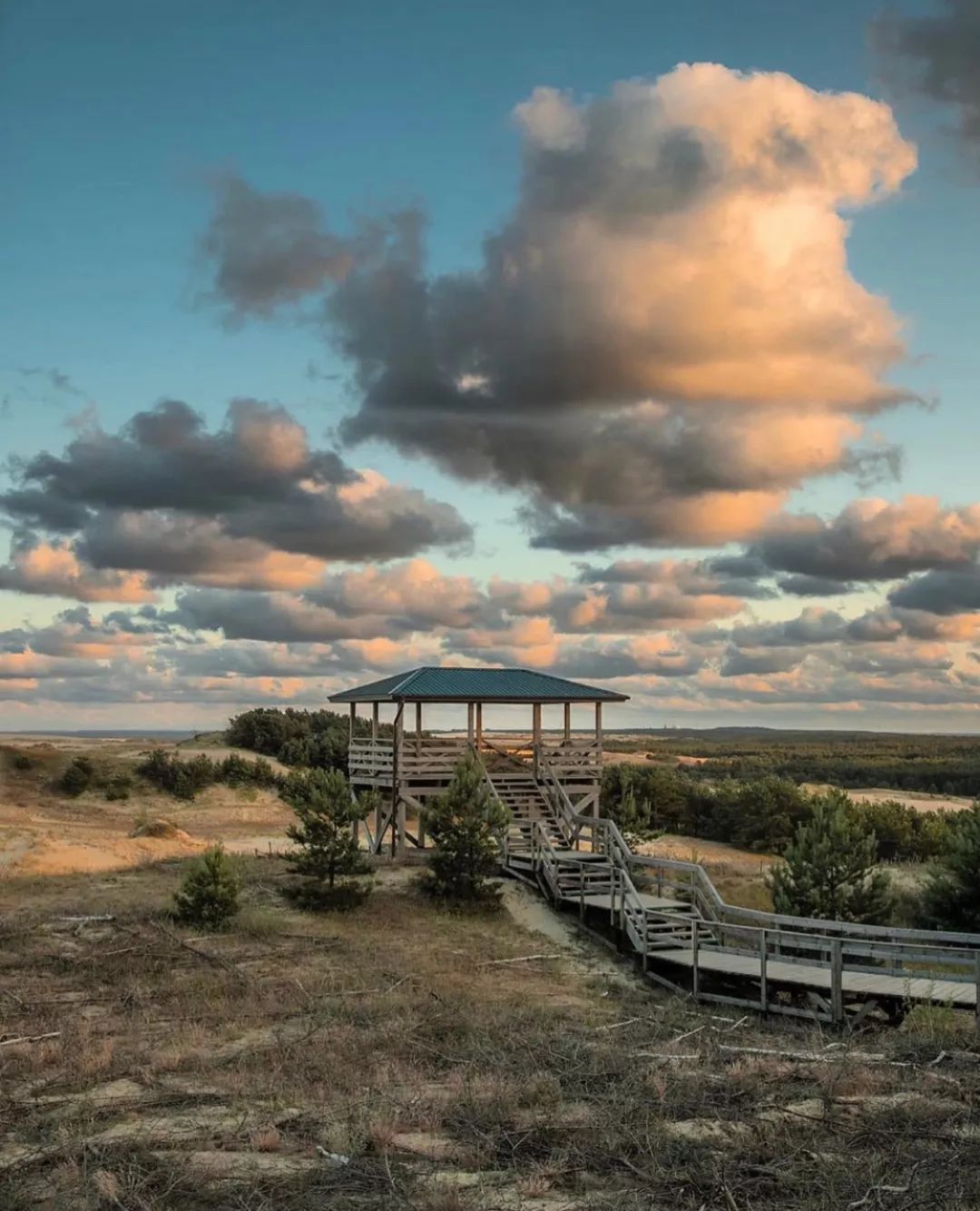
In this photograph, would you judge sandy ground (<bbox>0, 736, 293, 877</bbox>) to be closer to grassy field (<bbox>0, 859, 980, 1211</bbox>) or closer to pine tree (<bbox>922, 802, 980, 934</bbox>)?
grassy field (<bbox>0, 859, 980, 1211</bbox>)

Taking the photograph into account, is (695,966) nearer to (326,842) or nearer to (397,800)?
(326,842)

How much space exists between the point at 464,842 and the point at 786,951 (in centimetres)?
710

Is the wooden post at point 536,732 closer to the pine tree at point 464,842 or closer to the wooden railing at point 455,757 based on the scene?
the wooden railing at point 455,757

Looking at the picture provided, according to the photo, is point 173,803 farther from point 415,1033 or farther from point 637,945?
point 415,1033

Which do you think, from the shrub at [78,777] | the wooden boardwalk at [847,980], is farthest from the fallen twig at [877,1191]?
the shrub at [78,777]

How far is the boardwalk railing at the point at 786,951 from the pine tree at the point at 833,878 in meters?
0.73

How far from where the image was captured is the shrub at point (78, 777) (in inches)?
2120

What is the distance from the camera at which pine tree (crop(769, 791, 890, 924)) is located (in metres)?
20.6

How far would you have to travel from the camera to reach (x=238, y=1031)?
14.1 metres

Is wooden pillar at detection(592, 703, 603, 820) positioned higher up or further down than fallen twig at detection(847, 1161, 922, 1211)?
higher up

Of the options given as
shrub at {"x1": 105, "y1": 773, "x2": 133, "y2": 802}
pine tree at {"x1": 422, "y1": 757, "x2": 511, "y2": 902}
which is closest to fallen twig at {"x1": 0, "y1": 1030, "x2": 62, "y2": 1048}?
pine tree at {"x1": 422, "y1": 757, "x2": 511, "y2": 902}

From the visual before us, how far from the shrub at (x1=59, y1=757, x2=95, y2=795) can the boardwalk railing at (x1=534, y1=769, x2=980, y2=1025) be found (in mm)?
36518

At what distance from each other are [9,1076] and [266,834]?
3535cm

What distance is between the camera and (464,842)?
2377cm
